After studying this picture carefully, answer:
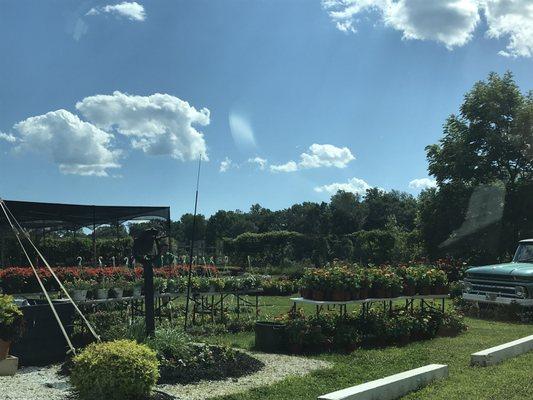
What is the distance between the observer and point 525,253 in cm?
1553

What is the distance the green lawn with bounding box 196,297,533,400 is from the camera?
6195 mm

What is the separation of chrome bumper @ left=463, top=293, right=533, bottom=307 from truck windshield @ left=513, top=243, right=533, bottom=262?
1.79m

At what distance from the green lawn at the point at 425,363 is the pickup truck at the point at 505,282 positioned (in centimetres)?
323

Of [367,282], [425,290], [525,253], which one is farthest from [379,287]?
[525,253]

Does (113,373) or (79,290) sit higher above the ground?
(79,290)

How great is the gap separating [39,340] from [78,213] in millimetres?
6040

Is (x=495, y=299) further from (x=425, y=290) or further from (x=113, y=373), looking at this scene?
(x=113, y=373)

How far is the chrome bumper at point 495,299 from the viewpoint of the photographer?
1346 centimetres

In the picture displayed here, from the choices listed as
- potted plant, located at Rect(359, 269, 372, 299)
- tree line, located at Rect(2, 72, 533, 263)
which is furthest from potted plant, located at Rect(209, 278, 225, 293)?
tree line, located at Rect(2, 72, 533, 263)

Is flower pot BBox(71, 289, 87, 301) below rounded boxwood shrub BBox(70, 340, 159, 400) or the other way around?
the other way around

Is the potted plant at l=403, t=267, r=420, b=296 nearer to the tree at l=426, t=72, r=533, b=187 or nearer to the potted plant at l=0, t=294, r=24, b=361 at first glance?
the potted plant at l=0, t=294, r=24, b=361

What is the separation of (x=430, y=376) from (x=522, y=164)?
71.0 feet

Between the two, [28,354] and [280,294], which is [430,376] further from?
[280,294]

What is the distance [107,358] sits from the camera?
5.26 meters
